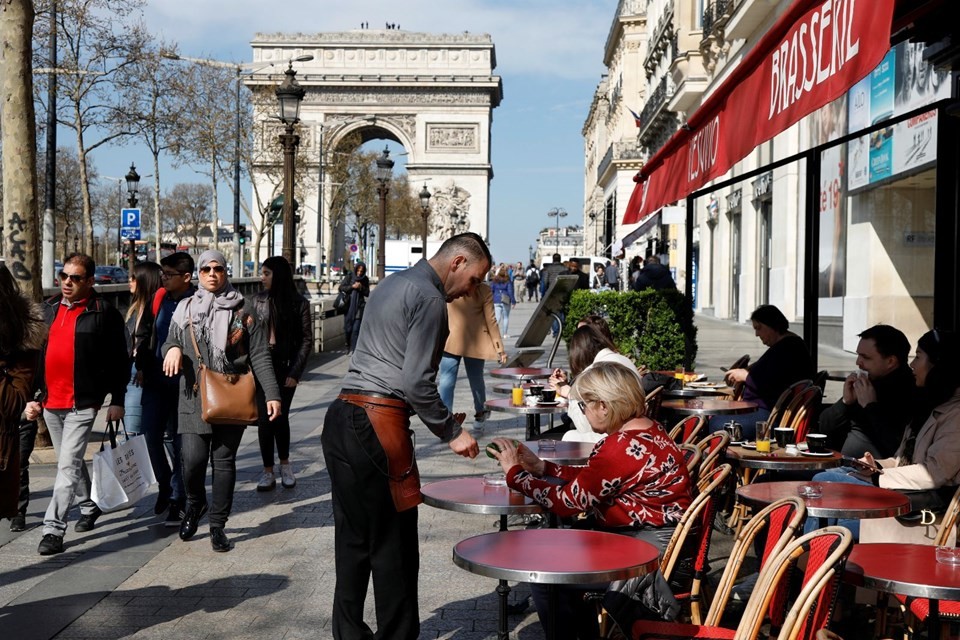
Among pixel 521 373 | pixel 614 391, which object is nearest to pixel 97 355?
pixel 614 391

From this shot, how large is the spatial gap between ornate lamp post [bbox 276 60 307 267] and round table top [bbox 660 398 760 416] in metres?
8.12

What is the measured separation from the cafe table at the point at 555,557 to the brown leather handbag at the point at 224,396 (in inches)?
113

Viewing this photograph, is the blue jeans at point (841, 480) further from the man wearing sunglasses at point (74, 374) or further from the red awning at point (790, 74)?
the man wearing sunglasses at point (74, 374)

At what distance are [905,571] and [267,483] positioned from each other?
5.59 meters

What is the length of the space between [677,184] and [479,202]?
5919 cm

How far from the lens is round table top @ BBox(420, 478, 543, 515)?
4273 mm

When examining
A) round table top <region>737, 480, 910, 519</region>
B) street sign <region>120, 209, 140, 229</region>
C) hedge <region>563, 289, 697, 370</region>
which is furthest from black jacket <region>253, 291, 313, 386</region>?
street sign <region>120, 209, 140, 229</region>

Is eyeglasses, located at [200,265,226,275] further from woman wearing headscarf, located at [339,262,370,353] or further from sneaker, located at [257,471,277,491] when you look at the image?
woman wearing headscarf, located at [339,262,370,353]

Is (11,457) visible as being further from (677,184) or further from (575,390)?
(677,184)

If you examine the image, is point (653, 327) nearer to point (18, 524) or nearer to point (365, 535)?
point (18, 524)

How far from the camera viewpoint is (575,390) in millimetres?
4504

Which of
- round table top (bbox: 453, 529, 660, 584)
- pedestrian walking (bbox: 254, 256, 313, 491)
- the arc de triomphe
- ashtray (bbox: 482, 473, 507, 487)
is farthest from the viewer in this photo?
the arc de triomphe

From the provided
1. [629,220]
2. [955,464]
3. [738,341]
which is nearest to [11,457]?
[955,464]

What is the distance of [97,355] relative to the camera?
21.9ft
